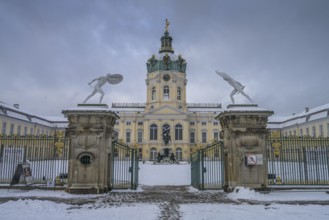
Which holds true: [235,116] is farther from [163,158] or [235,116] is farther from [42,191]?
[163,158]

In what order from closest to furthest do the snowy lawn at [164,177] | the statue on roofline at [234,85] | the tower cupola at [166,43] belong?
the statue on roofline at [234,85] → the snowy lawn at [164,177] → the tower cupola at [166,43]

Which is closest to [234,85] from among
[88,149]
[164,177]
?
[88,149]

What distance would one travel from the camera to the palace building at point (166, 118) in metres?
65.2

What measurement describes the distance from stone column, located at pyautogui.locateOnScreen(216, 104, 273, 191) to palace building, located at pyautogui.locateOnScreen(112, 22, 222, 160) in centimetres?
5147

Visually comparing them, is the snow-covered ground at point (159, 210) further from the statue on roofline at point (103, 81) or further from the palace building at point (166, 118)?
the palace building at point (166, 118)

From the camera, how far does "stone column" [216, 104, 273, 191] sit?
41.1 feet

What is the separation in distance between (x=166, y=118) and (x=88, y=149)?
5317 cm

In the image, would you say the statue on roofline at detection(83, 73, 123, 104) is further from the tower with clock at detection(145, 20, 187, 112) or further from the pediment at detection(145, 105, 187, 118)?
the tower with clock at detection(145, 20, 187, 112)

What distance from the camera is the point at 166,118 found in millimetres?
65812

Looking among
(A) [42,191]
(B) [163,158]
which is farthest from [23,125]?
(A) [42,191]

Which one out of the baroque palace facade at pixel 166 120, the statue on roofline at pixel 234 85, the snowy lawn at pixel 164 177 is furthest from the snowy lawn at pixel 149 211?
the baroque palace facade at pixel 166 120

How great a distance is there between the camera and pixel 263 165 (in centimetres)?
1260

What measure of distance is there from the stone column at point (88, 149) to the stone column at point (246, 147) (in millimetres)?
5403

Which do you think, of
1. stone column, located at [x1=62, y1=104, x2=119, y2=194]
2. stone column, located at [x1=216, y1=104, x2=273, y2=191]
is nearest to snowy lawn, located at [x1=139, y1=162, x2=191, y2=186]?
stone column, located at [x1=62, y1=104, x2=119, y2=194]
